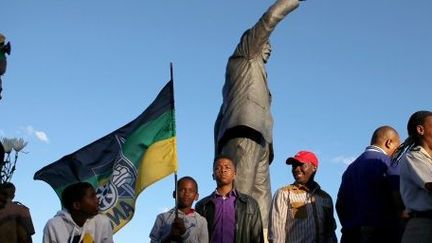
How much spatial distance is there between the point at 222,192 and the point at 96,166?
5.20ft

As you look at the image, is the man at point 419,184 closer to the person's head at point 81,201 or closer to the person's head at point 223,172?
the person's head at point 223,172

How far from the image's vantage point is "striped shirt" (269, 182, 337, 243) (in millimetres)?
7059

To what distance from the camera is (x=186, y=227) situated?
6.51 metres

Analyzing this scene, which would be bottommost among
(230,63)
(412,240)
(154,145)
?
(412,240)

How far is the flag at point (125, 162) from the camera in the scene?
24.2 feet

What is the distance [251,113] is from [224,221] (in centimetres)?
Answer: 350

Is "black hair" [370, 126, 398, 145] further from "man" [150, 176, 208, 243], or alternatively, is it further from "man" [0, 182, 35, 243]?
"man" [0, 182, 35, 243]

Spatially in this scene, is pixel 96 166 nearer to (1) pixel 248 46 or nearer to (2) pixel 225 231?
(2) pixel 225 231

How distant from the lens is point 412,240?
16.8 ft

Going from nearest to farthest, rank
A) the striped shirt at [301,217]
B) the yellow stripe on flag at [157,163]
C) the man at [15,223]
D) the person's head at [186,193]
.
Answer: the man at [15,223] → the person's head at [186,193] → the striped shirt at [301,217] → the yellow stripe on flag at [157,163]

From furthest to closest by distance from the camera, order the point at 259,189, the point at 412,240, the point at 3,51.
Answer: the point at 259,189 → the point at 3,51 → the point at 412,240

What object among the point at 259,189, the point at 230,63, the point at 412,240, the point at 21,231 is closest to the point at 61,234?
the point at 21,231

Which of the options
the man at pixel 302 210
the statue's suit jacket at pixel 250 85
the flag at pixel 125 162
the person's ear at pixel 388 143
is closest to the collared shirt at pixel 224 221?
the man at pixel 302 210

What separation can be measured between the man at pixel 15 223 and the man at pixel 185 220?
43.9 inches
